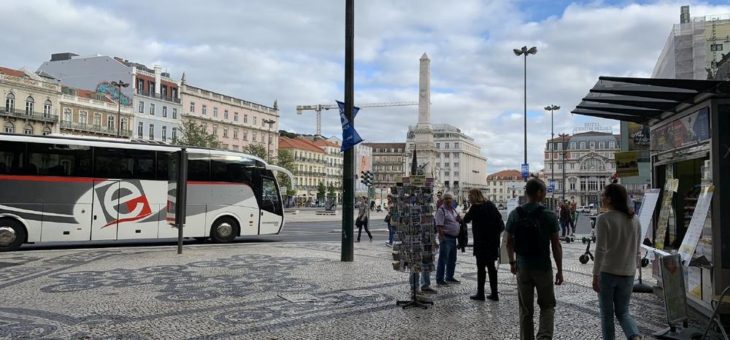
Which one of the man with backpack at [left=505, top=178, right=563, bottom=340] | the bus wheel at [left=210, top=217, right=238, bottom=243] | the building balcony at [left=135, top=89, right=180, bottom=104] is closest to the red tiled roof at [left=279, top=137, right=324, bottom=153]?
the building balcony at [left=135, top=89, right=180, bottom=104]

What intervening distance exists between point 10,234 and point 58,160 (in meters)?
2.44

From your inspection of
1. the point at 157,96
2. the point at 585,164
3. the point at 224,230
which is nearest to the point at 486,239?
the point at 224,230

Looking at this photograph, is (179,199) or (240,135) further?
(240,135)

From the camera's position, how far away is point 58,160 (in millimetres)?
16719

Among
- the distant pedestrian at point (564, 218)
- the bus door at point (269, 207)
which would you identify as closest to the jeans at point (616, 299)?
the bus door at point (269, 207)

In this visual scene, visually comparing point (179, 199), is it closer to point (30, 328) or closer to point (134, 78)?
point (30, 328)

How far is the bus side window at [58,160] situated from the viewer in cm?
1636

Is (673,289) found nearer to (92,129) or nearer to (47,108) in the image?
(47,108)

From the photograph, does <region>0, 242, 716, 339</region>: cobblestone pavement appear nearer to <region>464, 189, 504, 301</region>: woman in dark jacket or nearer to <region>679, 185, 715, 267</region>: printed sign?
<region>464, 189, 504, 301</region>: woman in dark jacket

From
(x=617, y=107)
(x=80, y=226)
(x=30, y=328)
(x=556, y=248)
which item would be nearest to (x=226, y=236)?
(x=80, y=226)

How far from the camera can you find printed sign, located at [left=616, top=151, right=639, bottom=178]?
11211 mm

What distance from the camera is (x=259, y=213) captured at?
2017 cm

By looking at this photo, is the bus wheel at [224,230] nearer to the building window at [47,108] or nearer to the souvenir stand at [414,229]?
the souvenir stand at [414,229]

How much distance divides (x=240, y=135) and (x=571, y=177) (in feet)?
283
